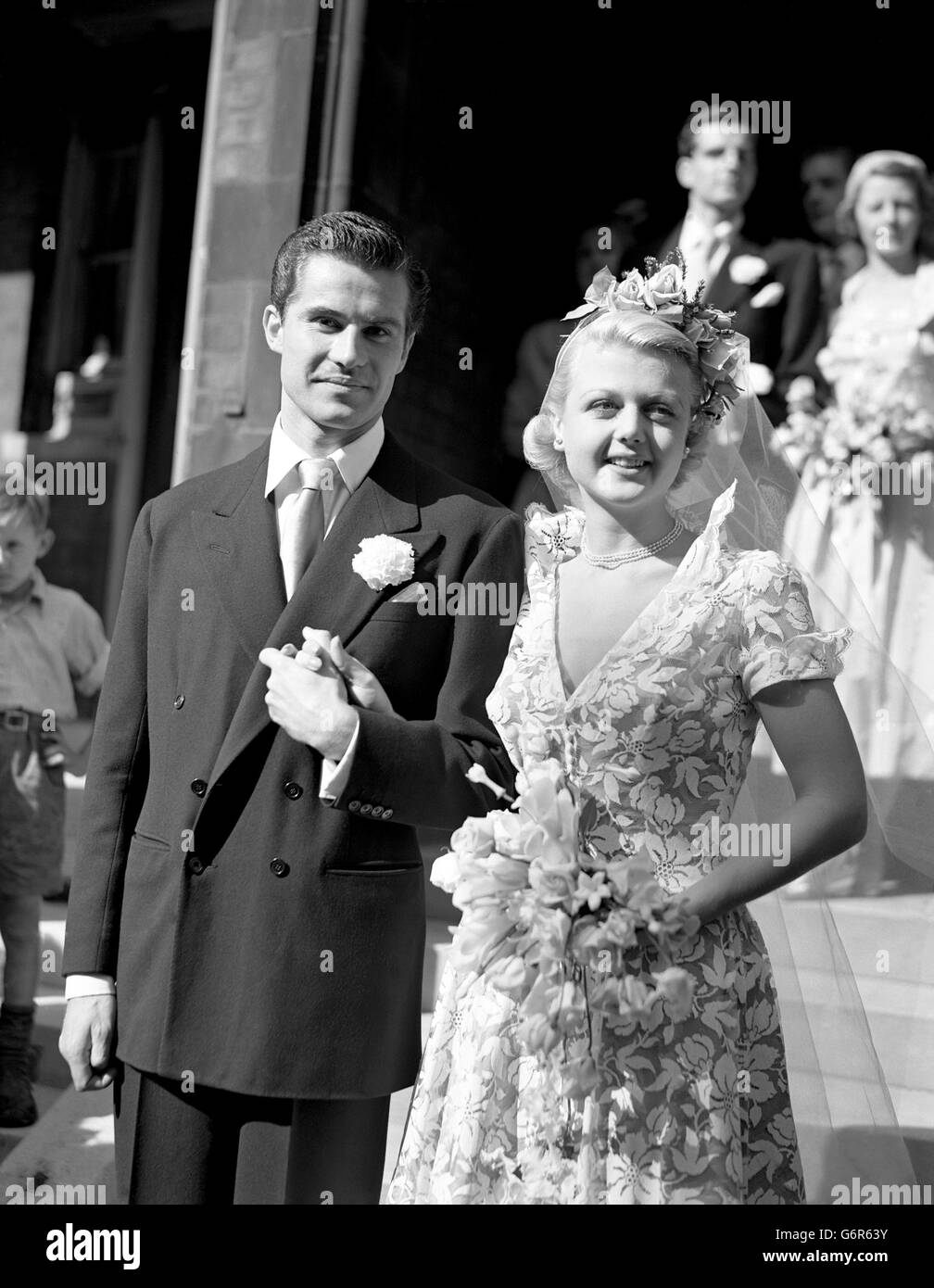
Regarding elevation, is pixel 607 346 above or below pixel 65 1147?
above

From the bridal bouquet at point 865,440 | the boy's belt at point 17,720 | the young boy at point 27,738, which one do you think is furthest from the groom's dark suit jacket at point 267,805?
the bridal bouquet at point 865,440

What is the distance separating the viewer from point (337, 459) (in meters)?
2.35

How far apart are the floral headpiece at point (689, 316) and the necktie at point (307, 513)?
0.55 m

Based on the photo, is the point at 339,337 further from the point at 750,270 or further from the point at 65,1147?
the point at 750,270

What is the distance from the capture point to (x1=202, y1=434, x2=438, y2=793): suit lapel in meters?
2.19

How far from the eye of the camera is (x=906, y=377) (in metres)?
5.12

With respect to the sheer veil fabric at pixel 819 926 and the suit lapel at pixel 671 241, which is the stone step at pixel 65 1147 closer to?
the sheer veil fabric at pixel 819 926

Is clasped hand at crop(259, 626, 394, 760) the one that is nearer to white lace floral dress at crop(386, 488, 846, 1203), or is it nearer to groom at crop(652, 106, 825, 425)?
white lace floral dress at crop(386, 488, 846, 1203)

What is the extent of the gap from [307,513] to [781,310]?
404cm

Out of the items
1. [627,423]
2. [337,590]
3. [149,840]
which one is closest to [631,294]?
[627,423]

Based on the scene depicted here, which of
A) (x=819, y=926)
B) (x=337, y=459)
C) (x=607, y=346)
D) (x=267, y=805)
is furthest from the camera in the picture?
(x=819, y=926)

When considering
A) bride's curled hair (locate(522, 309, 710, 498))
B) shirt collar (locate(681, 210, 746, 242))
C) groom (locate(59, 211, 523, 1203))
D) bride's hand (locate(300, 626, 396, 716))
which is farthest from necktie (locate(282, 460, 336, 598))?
shirt collar (locate(681, 210, 746, 242))
